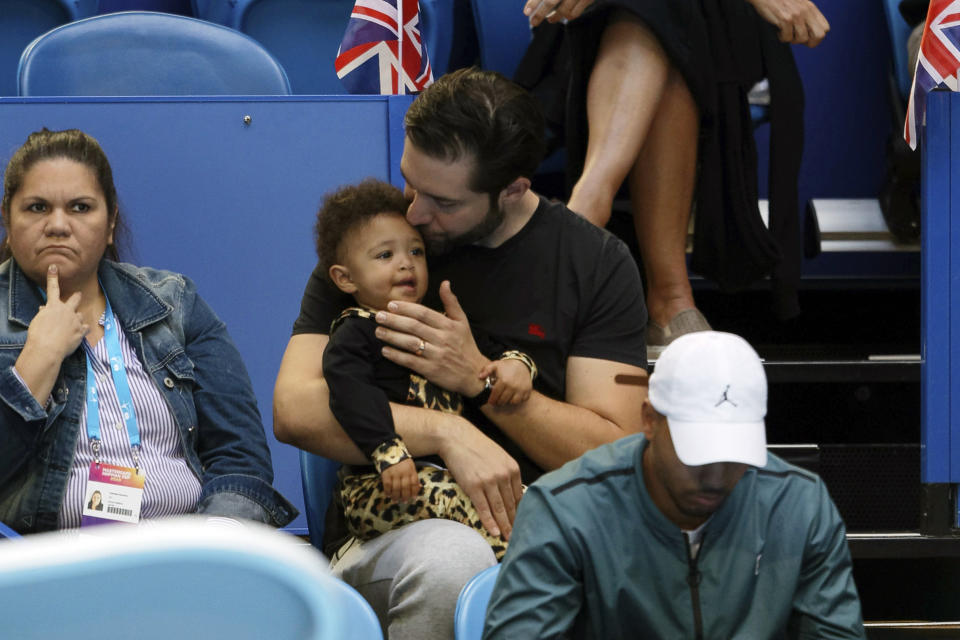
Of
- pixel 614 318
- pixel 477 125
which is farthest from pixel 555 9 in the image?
pixel 614 318

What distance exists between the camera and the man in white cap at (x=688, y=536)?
164 centimetres

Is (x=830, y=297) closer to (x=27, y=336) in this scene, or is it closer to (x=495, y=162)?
(x=495, y=162)

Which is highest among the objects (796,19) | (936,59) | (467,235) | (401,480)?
(796,19)

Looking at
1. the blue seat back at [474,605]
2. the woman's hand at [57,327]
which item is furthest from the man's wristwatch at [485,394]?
Answer: the woman's hand at [57,327]

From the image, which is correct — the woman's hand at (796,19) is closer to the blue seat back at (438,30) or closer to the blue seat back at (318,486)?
the blue seat back at (438,30)

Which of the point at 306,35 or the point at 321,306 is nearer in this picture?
the point at 321,306

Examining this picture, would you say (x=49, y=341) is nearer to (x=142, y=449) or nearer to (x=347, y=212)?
(x=142, y=449)

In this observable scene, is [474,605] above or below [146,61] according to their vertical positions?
below

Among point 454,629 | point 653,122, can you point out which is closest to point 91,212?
point 454,629

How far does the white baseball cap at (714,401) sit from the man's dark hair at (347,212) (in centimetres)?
68

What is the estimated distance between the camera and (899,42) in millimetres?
3650

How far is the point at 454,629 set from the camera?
1.81 meters

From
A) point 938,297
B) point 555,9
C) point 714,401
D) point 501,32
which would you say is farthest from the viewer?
point 501,32

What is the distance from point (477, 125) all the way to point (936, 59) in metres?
1.18
